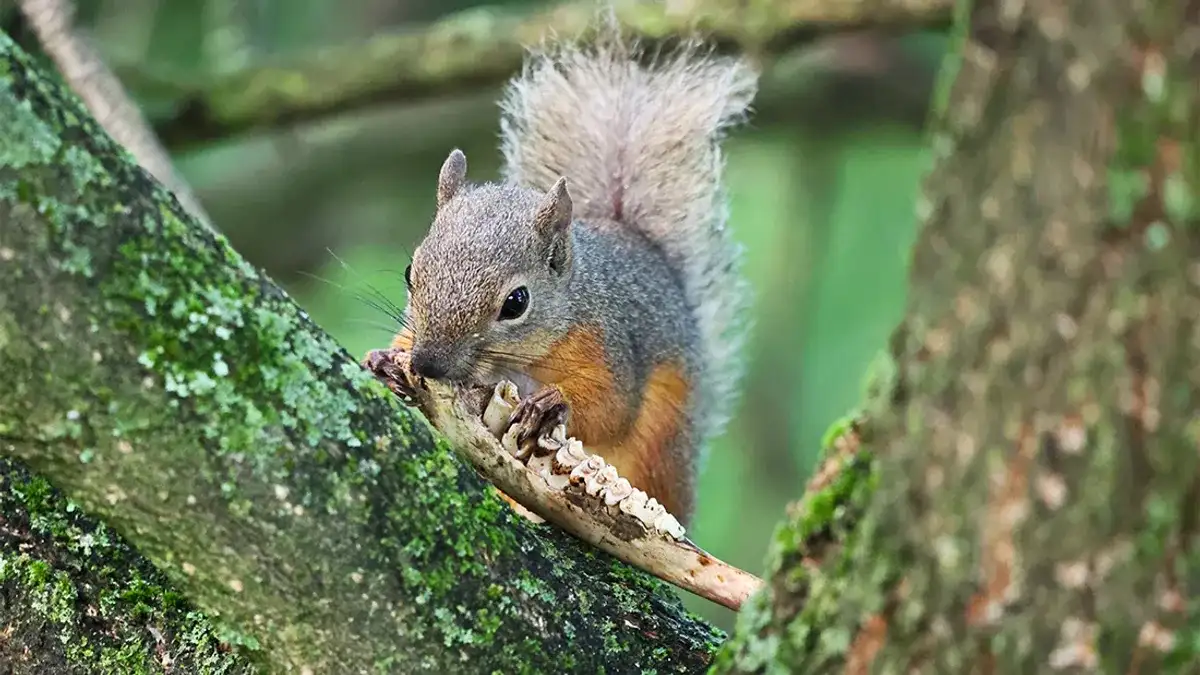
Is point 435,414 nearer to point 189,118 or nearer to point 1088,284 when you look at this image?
point 1088,284

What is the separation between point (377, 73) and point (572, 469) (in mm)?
2429

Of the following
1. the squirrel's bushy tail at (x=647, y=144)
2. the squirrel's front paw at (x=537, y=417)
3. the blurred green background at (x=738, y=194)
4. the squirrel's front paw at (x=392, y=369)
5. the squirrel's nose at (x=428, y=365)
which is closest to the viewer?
the squirrel's front paw at (x=537, y=417)

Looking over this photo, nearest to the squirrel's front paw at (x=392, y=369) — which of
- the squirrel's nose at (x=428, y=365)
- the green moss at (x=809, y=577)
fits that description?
the squirrel's nose at (x=428, y=365)

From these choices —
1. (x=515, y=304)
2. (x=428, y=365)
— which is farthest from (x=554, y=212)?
(x=428, y=365)

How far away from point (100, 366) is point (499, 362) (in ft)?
5.05

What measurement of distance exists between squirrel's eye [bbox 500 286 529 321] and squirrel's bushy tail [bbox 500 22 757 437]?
69 cm

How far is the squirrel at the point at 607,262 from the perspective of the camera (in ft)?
8.74

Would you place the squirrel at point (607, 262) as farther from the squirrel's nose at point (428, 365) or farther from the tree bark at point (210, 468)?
the tree bark at point (210, 468)

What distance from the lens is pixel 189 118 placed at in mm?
4055

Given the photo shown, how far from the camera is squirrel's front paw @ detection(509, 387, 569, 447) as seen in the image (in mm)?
1857

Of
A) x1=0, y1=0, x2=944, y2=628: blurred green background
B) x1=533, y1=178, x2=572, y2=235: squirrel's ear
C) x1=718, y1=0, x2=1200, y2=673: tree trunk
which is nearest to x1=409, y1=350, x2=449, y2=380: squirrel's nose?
x1=533, y1=178, x2=572, y2=235: squirrel's ear

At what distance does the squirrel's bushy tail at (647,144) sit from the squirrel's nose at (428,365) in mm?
1022

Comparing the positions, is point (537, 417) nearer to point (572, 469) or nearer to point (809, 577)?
point (572, 469)

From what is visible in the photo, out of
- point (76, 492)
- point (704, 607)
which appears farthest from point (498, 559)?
point (704, 607)
